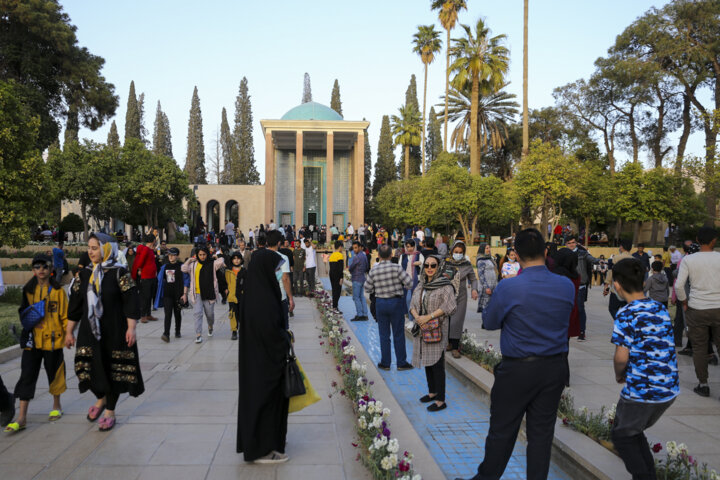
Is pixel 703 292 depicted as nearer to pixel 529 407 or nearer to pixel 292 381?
pixel 529 407

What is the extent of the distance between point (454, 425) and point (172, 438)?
111 inches

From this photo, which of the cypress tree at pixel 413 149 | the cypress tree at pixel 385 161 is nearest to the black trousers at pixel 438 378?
the cypress tree at pixel 385 161

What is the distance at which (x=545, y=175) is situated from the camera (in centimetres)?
2862

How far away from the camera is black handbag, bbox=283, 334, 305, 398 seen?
4.00m

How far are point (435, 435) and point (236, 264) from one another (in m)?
6.03

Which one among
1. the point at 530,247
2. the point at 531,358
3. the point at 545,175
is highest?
the point at 545,175

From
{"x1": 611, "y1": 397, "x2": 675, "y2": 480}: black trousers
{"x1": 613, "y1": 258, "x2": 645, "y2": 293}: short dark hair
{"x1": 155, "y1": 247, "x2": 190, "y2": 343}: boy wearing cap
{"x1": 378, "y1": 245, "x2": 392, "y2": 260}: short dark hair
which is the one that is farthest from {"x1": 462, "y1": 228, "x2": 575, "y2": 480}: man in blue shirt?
{"x1": 155, "y1": 247, "x2": 190, "y2": 343}: boy wearing cap

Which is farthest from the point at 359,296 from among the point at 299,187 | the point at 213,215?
the point at 213,215

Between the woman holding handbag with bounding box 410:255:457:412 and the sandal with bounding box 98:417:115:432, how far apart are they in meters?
3.01

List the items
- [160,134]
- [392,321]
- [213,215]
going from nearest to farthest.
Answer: [392,321]
[213,215]
[160,134]

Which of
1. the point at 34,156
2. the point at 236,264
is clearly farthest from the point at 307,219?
the point at 236,264

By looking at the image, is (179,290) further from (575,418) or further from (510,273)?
(575,418)

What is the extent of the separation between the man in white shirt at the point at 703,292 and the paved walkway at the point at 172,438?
13.1 ft

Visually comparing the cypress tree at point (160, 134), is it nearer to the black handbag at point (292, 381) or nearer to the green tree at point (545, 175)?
the green tree at point (545, 175)
